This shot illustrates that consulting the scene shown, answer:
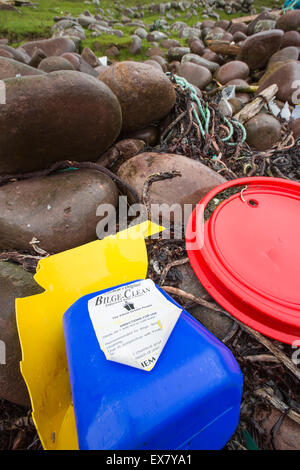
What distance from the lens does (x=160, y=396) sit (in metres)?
0.75

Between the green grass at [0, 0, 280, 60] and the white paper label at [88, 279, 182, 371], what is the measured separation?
336 inches

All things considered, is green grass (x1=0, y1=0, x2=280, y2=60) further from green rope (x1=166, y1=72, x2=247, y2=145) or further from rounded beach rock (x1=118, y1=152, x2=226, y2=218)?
rounded beach rock (x1=118, y1=152, x2=226, y2=218)

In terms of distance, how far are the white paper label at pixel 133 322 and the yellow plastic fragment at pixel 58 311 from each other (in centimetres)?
24

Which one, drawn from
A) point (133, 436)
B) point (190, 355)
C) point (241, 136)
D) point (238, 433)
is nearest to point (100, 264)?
point (190, 355)

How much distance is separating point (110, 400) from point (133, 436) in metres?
0.11

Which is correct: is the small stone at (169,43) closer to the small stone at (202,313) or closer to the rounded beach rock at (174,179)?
the rounded beach rock at (174,179)

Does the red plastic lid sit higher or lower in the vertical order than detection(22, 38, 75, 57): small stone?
lower

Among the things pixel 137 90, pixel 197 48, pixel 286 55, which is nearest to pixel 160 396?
pixel 137 90

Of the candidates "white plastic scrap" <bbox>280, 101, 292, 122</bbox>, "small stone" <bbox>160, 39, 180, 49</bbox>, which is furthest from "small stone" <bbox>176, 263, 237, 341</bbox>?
"small stone" <bbox>160, 39, 180, 49</bbox>

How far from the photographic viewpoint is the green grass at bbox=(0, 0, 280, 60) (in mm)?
7516

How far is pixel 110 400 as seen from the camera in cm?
75

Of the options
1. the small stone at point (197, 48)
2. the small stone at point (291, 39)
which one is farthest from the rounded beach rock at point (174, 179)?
the small stone at point (197, 48)

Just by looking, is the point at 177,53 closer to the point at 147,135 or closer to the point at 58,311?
the point at 147,135
